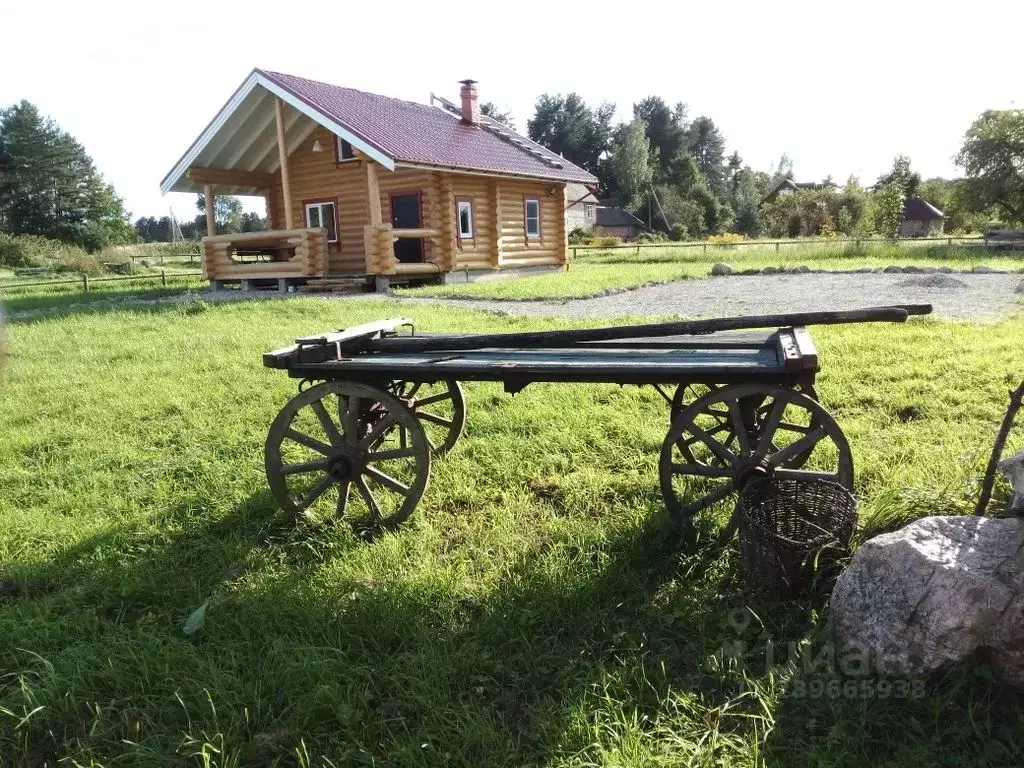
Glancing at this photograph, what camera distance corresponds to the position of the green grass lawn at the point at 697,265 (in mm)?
15289

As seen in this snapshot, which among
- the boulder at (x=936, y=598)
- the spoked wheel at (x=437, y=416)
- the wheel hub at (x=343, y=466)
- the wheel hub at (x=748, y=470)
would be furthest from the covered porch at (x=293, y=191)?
the boulder at (x=936, y=598)

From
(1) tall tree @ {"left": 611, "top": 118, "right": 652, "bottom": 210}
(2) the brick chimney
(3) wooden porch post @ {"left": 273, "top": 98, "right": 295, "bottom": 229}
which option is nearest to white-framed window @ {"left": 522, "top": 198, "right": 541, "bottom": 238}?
(2) the brick chimney

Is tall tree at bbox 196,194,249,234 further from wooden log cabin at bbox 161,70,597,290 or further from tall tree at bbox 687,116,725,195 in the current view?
tall tree at bbox 687,116,725,195

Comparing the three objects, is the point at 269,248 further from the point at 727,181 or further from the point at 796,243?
the point at 727,181

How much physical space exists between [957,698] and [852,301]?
35.8ft

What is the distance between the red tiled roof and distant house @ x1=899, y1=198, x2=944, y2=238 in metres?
53.4

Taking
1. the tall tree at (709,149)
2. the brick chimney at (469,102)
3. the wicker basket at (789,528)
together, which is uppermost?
the tall tree at (709,149)

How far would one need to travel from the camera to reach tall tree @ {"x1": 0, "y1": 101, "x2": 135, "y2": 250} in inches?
1875

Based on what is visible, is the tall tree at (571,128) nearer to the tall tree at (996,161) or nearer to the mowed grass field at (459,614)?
the tall tree at (996,161)

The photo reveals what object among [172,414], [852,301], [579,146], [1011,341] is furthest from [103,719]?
[579,146]

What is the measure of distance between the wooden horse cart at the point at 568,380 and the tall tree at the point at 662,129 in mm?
73913

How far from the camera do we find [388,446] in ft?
17.5

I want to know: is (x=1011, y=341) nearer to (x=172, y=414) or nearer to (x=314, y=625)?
(x=314, y=625)

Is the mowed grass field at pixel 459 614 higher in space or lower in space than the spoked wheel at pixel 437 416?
lower
